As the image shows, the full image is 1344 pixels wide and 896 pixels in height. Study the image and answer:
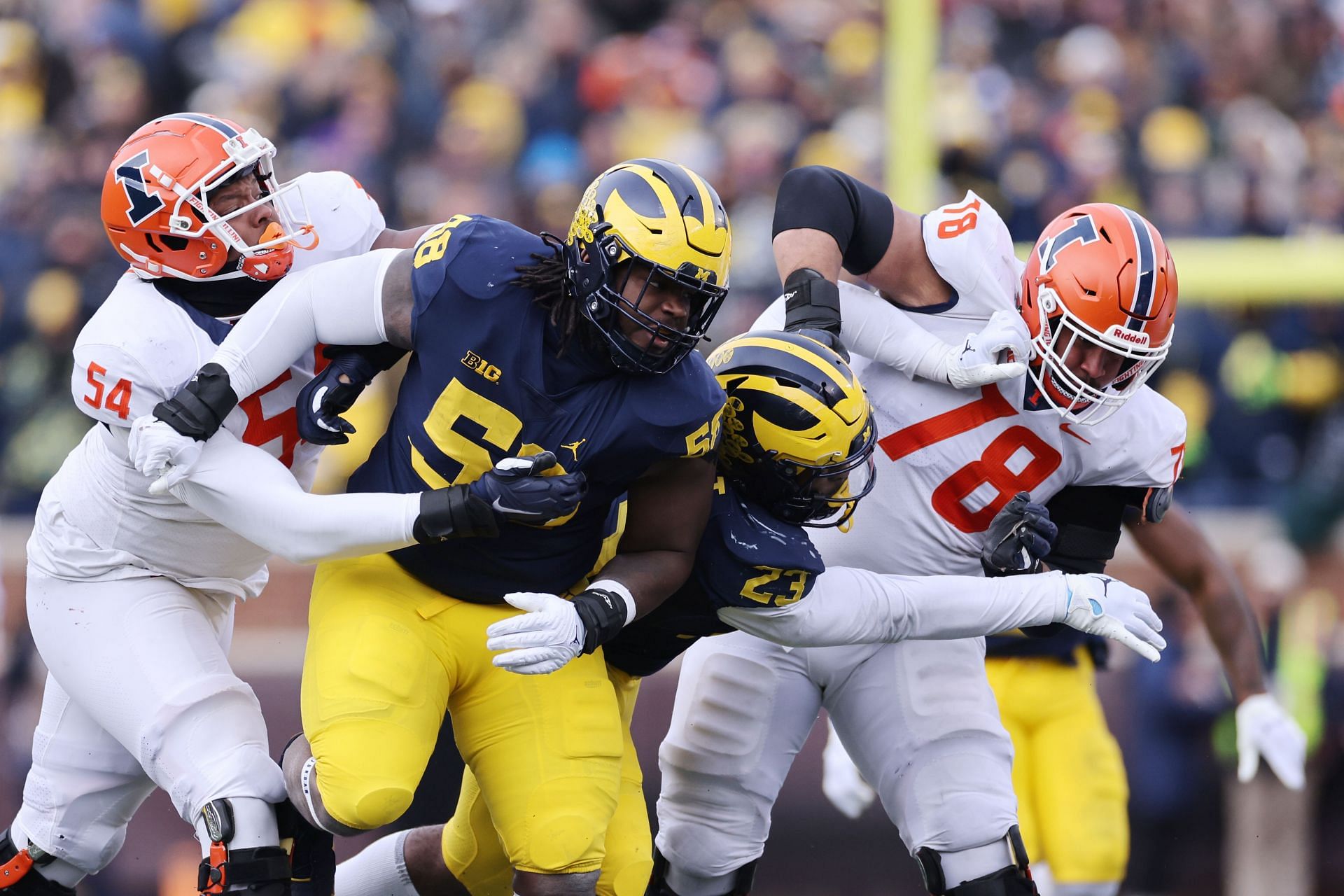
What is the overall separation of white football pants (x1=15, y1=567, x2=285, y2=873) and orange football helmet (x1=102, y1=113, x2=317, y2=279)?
2.26 feet

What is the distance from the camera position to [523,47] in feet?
28.1

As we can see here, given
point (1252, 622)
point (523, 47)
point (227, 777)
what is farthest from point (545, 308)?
point (523, 47)

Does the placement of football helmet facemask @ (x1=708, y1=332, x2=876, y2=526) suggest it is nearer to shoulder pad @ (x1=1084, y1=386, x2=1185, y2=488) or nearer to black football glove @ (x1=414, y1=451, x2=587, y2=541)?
black football glove @ (x1=414, y1=451, x2=587, y2=541)

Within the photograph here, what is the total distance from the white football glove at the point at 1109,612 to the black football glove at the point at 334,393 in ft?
4.87

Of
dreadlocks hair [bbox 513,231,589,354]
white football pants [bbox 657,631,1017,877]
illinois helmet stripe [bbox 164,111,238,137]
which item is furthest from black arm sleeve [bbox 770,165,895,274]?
illinois helmet stripe [bbox 164,111,238,137]

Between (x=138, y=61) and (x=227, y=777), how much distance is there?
19.4 feet

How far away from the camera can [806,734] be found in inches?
158

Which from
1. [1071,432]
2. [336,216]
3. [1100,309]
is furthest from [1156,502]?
[336,216]

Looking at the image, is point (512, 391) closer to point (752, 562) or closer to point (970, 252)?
point (752, 562)

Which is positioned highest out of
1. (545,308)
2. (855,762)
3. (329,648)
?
(545,308)

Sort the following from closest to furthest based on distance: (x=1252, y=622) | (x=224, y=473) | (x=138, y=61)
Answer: (x=224, y=473)
(x=1252, y=622)
(x=138, y=61)

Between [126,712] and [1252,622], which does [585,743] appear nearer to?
[126,712]

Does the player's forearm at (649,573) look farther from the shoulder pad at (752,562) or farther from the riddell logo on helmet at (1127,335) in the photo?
the riddell logo on helmet at (1127,335)

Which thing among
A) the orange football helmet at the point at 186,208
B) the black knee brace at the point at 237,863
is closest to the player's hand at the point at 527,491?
the orange football helmet at the point at 186,208
